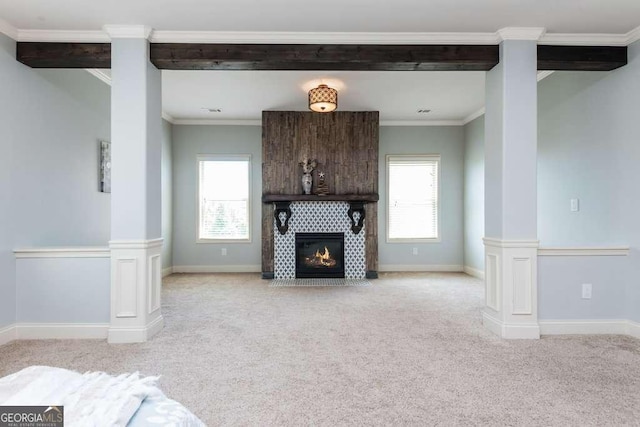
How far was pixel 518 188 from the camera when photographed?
3258 millimetres

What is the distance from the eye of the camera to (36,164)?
3.44 meters

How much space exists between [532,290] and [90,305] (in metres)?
3.93

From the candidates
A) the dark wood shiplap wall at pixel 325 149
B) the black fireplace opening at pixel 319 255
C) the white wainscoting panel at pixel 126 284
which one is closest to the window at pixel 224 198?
the dark wood shiplap wall at pixel 325 149

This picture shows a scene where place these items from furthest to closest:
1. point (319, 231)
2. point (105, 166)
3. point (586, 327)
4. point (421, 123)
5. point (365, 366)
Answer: point (421, 123)
point (319, 231)
point (105, 166)
point (586, 327)
point (365, 366)

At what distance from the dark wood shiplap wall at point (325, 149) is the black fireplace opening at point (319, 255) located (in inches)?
22.0

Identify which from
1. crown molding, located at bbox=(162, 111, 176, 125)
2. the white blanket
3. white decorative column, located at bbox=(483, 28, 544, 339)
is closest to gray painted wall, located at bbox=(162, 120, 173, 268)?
crown molding, located at bbox=(162, 111, 176, 125)

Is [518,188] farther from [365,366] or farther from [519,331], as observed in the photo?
[365,366]

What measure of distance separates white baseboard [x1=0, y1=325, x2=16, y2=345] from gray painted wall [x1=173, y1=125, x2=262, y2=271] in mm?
3510

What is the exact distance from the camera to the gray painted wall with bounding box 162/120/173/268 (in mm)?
6289

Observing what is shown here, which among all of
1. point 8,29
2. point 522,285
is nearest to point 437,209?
point 522,285

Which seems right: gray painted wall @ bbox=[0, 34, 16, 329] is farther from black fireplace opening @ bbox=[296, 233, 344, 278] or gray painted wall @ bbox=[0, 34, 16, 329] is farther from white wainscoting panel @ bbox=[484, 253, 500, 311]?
white wainscoting panel @ bbox=[484, 253, 500, 311]

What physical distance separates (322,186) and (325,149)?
0.65m

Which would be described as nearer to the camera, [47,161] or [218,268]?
[47,161]

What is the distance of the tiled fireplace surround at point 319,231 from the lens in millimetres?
6117
